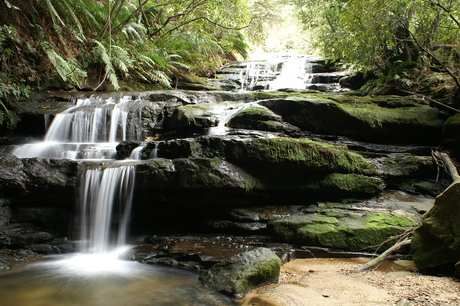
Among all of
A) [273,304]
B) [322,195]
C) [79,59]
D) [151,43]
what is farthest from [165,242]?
[151,43]

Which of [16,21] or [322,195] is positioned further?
[16,21]

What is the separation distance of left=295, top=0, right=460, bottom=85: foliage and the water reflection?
670cm

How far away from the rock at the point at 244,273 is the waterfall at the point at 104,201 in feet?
7.25

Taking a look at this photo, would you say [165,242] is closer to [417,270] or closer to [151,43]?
[417,270]

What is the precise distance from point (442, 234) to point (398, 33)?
23.8 ft

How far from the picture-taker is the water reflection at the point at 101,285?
3156mm

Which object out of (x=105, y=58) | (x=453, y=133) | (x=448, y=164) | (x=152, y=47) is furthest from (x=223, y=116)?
(x=152, y=47)

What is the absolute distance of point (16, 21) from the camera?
8266 mm

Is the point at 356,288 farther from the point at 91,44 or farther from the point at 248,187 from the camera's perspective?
the point at 91,44

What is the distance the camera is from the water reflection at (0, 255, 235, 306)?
3156 millimetres

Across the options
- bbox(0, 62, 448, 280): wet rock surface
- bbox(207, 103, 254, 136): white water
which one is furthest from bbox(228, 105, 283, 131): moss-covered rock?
bbox(207, 103, 254, 136): white water

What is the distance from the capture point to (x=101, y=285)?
3596mm

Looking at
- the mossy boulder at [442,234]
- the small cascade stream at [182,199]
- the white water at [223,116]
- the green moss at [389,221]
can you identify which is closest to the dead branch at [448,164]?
the small cascade stream at [182,199]

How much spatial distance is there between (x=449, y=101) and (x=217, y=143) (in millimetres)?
5911
